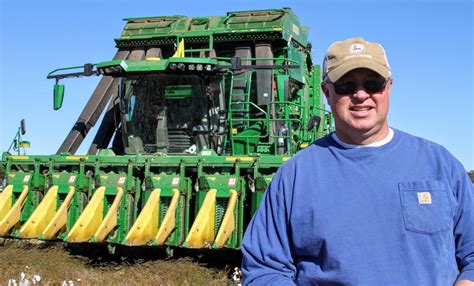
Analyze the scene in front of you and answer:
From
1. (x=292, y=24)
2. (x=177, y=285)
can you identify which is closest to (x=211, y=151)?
(x=177, y=285)

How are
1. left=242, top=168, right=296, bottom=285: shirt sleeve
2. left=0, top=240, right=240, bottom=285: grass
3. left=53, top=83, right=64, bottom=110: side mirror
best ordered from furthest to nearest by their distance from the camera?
1. left=53, top=83, right=64, bottom=110: side mirror
2. left=0, top=240, right=240, bottom=285: grass
3. left=242, top=168, right=296, bottom=285: shirt sleeve

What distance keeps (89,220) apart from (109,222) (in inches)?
9.8

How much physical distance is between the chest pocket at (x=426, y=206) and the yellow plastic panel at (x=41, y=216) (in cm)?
Answer: 714

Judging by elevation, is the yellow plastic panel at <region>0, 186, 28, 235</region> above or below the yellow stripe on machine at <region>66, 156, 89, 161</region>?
below

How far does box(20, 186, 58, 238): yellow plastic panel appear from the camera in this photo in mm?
8544

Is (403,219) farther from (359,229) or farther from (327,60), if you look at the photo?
(327,60)

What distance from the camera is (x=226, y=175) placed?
8.20 metres

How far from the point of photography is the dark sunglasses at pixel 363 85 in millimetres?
2346

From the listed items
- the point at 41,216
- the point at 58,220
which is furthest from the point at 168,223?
the point at 41,216

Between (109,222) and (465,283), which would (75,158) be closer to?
(109,222)

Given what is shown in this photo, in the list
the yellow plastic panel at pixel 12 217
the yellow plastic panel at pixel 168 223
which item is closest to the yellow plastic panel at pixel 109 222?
the yellow plastic panel at pixel 168 223

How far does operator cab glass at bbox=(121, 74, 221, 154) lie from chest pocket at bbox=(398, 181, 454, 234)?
7452mm

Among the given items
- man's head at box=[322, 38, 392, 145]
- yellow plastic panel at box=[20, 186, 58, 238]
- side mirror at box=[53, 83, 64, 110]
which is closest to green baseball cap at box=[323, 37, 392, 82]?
man's head at box=[322, 38, 392, 145]

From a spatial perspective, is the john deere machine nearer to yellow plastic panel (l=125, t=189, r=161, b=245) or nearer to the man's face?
yellow plastic panel (l=125, t=189, r=161, b=245)
